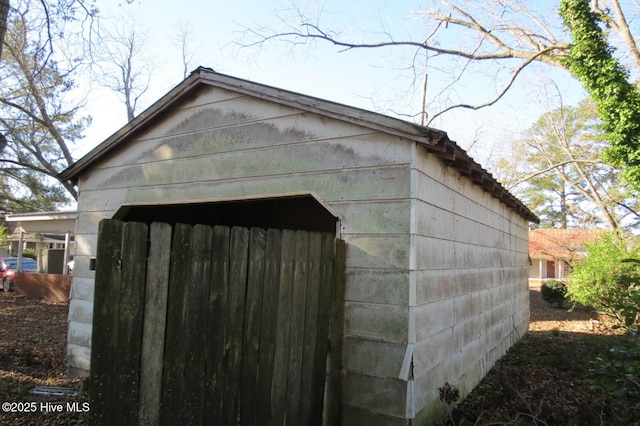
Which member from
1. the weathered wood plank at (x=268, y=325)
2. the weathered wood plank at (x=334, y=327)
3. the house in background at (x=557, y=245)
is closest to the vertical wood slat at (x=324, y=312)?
the weathered wood plank at (x=334, y=327)

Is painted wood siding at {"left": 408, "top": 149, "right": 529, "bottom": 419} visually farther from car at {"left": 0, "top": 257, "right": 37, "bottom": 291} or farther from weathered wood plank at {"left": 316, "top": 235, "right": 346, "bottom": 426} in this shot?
car at {"left": 0, "top": 257, "right": 37, "bottom": 291}

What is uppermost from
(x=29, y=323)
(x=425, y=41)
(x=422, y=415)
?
(x=425, y=41)

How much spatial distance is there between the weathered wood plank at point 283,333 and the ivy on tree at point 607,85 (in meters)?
12.4

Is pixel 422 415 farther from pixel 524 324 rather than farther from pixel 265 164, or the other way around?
pixel 524 324

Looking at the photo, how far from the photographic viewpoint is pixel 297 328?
12.1ft

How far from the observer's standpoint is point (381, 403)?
13.3 feet

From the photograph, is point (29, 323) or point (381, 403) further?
point (29, 323)

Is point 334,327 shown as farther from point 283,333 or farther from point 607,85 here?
point 607,85

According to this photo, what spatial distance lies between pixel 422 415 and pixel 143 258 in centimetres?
302

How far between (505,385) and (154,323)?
5117mm

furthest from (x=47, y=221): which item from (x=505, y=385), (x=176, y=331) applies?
(x=176, y=331)

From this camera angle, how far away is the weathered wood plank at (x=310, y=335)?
3.77 meters

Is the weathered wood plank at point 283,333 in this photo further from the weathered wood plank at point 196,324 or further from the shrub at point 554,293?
the shrub at point 554,293

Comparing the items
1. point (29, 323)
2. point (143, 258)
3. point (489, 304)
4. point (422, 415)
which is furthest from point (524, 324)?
point (29, 323)
